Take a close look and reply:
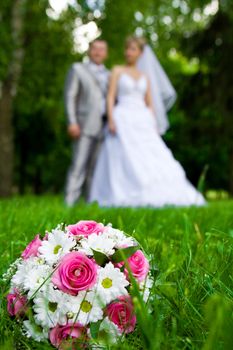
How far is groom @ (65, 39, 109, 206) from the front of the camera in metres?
9.15

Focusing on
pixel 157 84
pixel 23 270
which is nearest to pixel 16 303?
pixel 23 270

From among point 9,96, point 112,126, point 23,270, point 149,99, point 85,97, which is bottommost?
point 9,96

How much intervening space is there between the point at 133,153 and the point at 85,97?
1.05 meters

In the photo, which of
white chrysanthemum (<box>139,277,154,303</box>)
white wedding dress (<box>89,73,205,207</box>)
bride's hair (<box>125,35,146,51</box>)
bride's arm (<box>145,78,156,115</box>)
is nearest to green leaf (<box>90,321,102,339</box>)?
white chrysanthemum (<box>139,277,154,303</box>)

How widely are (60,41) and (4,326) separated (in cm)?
1599

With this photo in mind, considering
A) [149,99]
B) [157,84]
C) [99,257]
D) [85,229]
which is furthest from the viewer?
[157,84]

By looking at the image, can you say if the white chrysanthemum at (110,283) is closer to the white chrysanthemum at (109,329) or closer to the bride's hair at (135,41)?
the white chrysanthemum at (109,329)

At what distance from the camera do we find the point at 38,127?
2492 centimetres

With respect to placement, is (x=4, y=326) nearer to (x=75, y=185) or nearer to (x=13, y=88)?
(x=75, y=185)

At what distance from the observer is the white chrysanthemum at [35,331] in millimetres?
1428

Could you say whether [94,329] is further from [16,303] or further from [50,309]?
[16,303]

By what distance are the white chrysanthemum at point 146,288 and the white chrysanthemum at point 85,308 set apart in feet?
0.39

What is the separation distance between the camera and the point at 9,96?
15570 millimetres

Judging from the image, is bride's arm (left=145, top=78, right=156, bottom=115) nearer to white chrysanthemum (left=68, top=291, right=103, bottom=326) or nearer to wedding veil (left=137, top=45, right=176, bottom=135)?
wedding veil (left=137, top=45, right=176, bottom=135)
